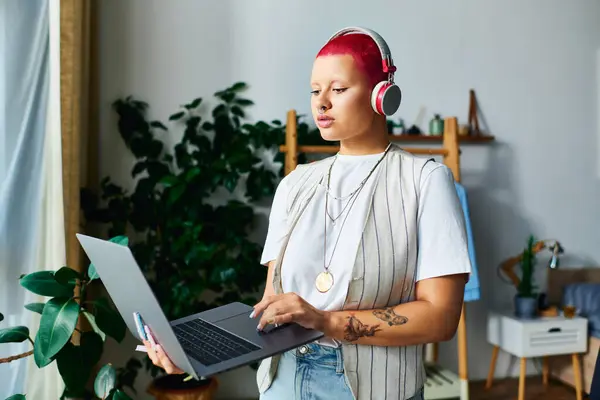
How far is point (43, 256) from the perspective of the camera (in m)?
1.78

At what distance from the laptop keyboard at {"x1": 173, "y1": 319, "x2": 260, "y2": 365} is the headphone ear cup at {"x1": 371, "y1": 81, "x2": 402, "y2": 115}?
Answer: 0.43m

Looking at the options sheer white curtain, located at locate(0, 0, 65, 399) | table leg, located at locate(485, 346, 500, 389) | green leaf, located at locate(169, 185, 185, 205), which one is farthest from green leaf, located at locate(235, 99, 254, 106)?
table leg, located at locate(485, 346, 500, 389)

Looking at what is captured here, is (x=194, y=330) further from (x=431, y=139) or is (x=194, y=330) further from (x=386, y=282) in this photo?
(x=431, y=139)

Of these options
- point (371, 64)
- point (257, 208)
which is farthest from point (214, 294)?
point (371, 64)

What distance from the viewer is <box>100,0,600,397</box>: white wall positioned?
2633 mm

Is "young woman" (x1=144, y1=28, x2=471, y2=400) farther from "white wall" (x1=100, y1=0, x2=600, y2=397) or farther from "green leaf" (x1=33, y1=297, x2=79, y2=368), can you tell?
"white wall" (x1=100, y1=0, x2=600, y2=397)

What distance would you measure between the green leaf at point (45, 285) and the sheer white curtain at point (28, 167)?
1.16 ft

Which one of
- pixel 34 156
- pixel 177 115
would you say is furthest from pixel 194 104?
pixel 34 156

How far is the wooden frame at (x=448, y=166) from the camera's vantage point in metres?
2.48

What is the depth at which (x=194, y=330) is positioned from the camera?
879mm

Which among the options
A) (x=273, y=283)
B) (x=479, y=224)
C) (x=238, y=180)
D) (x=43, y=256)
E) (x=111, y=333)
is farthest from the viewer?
(x=479, y=224)

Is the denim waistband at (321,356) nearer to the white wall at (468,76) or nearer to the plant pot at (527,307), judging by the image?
the white wall at (468,76)

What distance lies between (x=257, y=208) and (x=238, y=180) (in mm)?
191

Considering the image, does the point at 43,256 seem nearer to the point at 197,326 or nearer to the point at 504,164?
the point at 197,326
